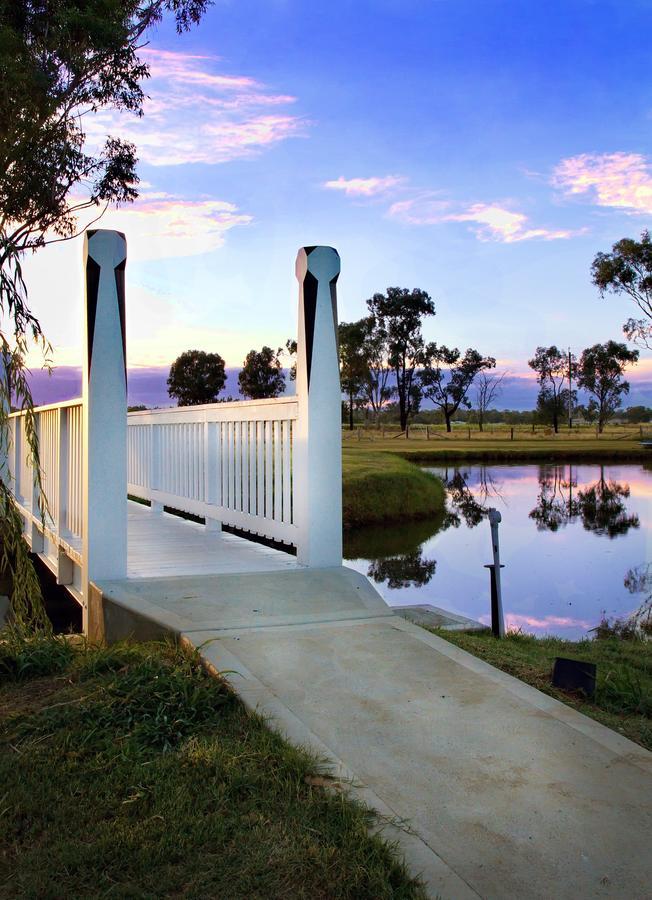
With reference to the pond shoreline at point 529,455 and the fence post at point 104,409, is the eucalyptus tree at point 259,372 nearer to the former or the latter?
the pond shoreline at point 529,455

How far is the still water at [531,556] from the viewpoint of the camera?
9078 millimetres

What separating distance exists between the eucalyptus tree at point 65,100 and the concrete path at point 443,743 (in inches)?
403

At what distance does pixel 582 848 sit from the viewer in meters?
2.05

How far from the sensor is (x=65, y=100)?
15336mm

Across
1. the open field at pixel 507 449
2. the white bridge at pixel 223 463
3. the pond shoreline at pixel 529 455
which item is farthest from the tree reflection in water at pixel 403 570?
the pond shoreline at pixel 529 455

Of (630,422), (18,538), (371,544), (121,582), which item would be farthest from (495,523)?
(630,422)

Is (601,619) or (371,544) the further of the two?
(371,544)

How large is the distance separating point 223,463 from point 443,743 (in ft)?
14.3

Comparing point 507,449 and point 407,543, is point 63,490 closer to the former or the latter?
point 407,543

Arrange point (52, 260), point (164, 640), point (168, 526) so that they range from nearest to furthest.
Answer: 1. point (164, 640)
2. point (168, 526)
3. point (52, 260)

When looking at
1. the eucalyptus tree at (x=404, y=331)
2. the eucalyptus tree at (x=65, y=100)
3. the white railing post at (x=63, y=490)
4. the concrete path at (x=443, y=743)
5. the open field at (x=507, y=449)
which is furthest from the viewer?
the eucalyptus tree at (x=404, y=331)

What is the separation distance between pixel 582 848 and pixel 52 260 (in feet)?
52.5

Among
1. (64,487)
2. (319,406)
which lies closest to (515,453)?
(64,487)

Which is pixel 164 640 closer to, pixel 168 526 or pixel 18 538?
pixel 18 538
